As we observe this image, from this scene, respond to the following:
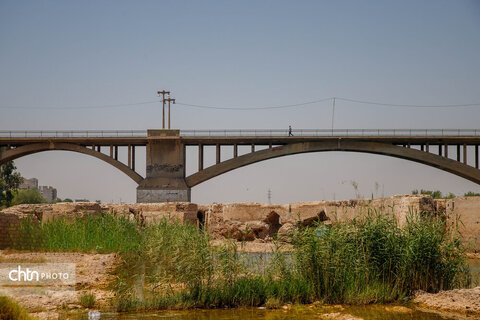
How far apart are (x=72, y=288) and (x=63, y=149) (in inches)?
1471

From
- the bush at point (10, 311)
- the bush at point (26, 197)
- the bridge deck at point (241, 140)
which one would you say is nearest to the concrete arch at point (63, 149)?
the bridge deck at point (241, 140)

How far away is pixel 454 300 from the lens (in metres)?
9.12

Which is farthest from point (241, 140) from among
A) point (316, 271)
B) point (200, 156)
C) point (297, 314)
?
point (297, 314)

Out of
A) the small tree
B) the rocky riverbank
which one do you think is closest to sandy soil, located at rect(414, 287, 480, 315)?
the rocky riverbank

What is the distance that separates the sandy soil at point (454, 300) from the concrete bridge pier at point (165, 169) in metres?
36.5

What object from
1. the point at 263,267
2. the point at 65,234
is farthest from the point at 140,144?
the point at 263,267

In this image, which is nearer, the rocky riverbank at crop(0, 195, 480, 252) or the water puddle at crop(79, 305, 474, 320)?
the water puddle at crop(79, 305, 474, 320)

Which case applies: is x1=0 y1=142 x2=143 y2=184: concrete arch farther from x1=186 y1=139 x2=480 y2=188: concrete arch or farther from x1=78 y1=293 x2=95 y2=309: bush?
x1=78 y1=293 x2=95 y2=309: bush

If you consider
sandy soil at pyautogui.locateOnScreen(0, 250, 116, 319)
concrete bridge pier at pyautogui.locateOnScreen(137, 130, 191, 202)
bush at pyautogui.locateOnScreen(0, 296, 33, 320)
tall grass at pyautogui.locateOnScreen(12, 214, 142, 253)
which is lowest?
sandy soil at pyautogui.locateOnScreen(0, 250, 116, 319)

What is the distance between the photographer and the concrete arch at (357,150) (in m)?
43.0

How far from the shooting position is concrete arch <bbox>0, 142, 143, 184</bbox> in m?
44.3

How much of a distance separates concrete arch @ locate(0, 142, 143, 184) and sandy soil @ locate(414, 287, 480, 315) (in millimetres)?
36939

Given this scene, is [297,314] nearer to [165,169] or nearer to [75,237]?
[75,237]

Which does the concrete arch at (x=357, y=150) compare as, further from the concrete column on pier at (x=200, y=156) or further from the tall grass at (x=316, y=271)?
the tall grass at (x=316, y=271)
